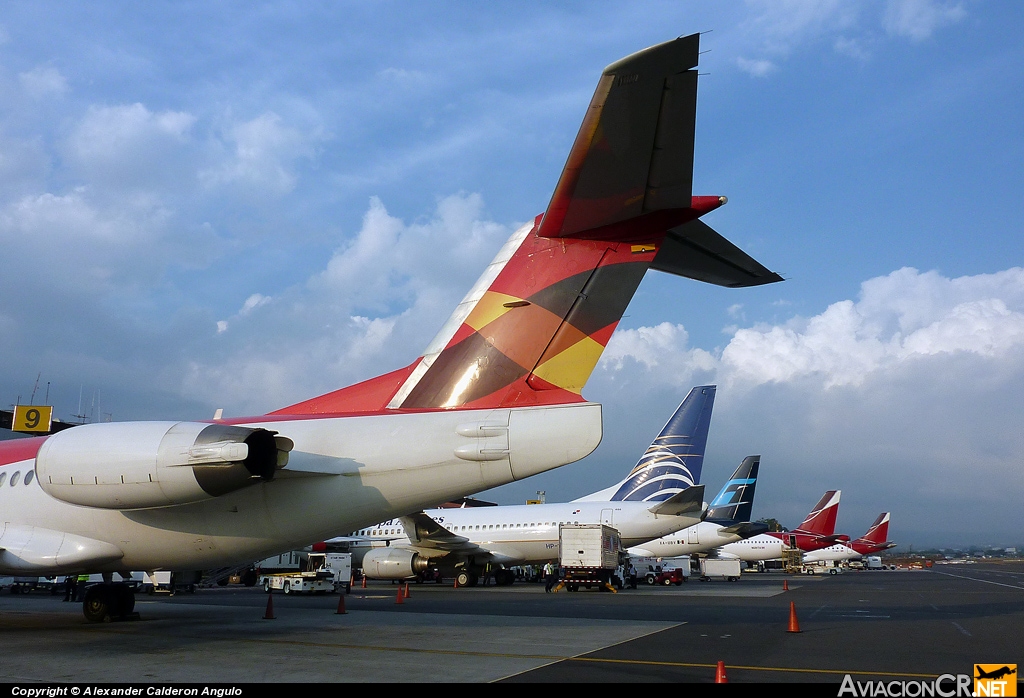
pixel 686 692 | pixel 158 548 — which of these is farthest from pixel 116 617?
pixel 686 692

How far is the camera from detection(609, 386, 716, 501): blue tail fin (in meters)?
30.5

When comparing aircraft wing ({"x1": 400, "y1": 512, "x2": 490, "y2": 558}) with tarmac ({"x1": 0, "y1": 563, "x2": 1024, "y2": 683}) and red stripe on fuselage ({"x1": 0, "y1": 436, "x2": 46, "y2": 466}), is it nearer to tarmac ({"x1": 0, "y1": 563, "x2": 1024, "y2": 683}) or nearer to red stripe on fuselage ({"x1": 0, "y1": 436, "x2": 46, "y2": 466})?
tarmac ({"x1": 0, "y1": 563, "x2": 1024, "y2": 683})

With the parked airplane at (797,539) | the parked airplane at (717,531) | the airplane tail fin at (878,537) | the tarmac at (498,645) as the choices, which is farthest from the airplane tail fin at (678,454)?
the airplane tail fin at (878,537)

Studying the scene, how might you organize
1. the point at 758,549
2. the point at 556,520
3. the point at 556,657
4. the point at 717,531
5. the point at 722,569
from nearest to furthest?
the point at 556,657 → the point at 556,520 → the point at 717,531 → the point at 722,569 → the point at 758,549

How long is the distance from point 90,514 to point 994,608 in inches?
825

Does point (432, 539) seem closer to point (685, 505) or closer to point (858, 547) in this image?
point (685, 505)

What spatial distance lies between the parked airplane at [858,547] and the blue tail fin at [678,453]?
120 ft

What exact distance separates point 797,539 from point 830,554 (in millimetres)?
7314

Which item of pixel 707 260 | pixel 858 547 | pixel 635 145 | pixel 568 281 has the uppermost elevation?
pixel 635 145

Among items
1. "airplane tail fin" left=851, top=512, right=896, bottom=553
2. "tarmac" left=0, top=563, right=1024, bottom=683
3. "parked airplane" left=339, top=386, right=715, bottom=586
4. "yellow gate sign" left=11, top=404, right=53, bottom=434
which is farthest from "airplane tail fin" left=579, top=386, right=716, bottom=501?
"airplane tail fin" left=851, top=512, right=896, bottom=553

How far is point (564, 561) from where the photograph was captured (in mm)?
26438

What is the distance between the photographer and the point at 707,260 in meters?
8.94

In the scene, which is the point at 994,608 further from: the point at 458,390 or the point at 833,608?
the point at 458,390

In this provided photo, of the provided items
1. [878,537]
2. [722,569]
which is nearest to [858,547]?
[878,537]
